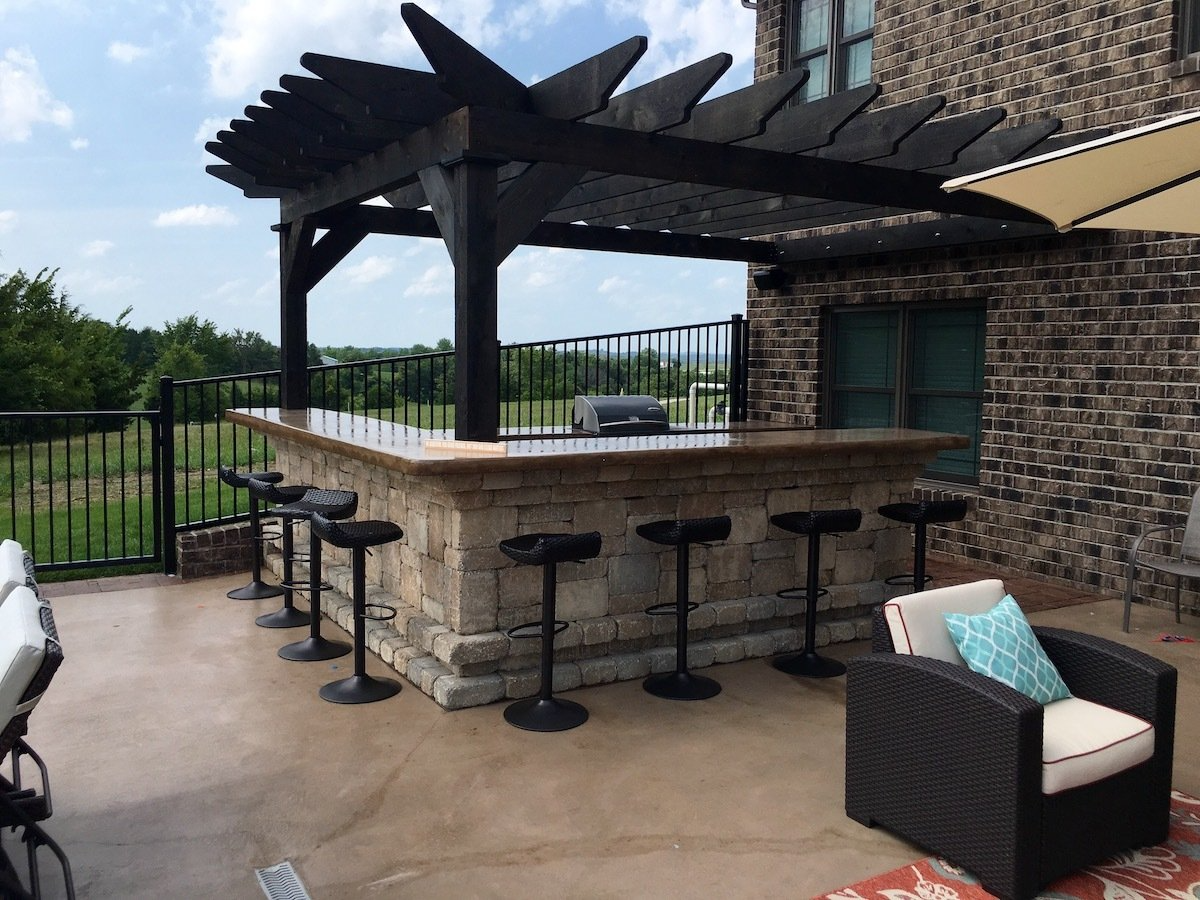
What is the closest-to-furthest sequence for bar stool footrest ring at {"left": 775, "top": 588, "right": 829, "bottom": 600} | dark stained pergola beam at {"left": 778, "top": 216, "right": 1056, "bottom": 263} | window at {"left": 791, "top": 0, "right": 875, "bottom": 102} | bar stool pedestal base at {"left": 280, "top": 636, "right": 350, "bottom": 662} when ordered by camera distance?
bar stool pedestal base at {"left": 280, "top": 636, "right": 350, "bottom": 662} < bar stool footrest ring at {"left": 775, "top": 588, "right": 829, "bottom": 600} < dark stained pergola beam at {"left": 778, "top": 216, "right": 1056, "bottom": 263} < window at {"left": 791, "top": 0, "right": 875, "bottom": 102}

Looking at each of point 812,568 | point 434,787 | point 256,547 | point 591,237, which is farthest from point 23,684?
point 591,237

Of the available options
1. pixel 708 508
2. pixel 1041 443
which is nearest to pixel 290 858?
pixel 708 508

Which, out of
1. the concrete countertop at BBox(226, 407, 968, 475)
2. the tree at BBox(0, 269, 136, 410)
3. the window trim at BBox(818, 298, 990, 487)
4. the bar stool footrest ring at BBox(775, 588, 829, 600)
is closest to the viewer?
the concrete countertop at BBox(226, 407, 968, 475)

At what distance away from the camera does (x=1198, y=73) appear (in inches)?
231

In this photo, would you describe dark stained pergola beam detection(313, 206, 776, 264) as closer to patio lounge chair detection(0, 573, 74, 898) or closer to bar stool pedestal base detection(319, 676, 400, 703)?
bar stool pedestal base detection(319, 676, 400, 703)

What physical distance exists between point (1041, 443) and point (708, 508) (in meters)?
3.18

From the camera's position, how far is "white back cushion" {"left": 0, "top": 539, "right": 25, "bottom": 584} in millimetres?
2941

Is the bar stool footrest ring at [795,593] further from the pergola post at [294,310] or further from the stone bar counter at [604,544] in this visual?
the pergola post at [294,310]

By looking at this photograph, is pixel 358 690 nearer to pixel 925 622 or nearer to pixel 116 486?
pixel 925 622

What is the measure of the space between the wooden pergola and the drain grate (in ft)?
6.82

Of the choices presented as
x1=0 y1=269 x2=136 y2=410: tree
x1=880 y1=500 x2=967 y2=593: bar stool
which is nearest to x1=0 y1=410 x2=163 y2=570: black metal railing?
x1=0 y1=269 x2=136 y2=410: tree

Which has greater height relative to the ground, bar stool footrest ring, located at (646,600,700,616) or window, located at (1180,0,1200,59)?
window, located at (1180,0,1200,59)

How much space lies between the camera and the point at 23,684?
2.38 meters

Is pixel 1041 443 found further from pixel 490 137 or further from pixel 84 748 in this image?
pixel 84 748
